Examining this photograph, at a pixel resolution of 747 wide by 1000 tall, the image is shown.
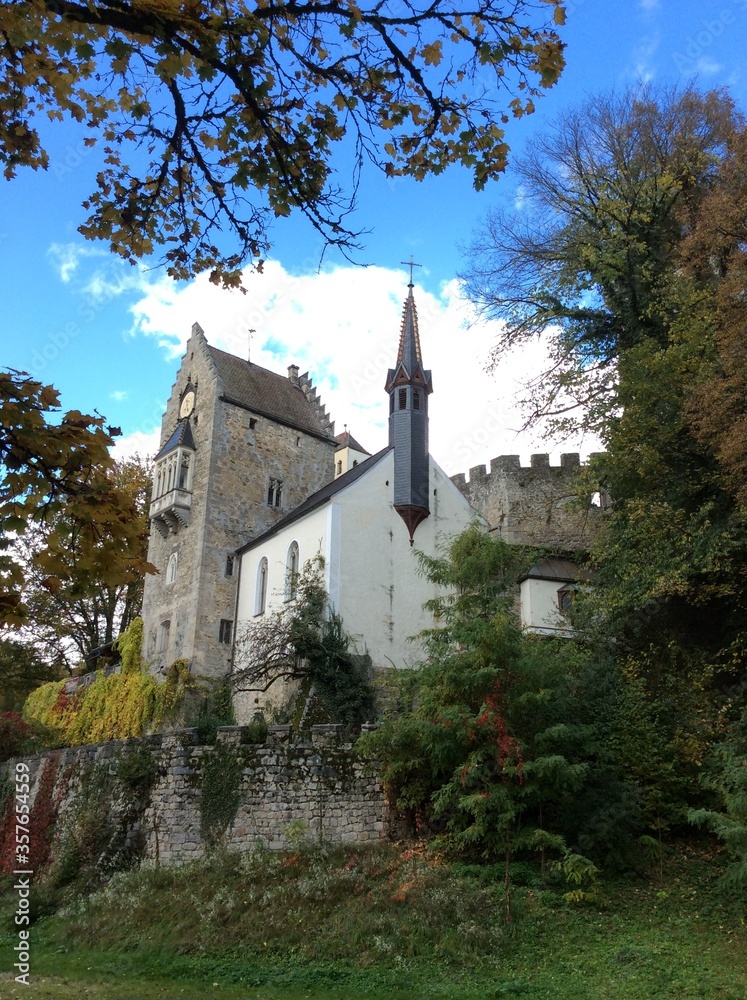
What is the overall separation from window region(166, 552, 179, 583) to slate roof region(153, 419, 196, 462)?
13.5ft

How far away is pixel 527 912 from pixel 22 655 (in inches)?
1260

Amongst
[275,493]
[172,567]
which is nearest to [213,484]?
[275,493]

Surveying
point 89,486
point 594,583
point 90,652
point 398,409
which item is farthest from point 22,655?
point 89,486

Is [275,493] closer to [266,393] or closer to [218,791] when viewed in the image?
[266,393]

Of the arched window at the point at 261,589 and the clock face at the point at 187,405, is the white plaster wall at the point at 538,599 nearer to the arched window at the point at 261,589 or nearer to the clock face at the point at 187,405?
the arched window at the point at 261,589

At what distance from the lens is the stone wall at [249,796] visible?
1603 cm

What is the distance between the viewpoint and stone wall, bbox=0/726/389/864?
52.6 ft

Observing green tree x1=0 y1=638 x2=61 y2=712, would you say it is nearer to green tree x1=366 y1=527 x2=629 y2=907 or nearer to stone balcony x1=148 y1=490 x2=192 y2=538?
stone balcony x1=148 y1=490 x2=192 y2=538

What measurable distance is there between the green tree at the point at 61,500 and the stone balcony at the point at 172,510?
1024 inches

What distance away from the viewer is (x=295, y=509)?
106ft

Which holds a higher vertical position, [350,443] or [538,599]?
[350,443]

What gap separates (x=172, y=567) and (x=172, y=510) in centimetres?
215

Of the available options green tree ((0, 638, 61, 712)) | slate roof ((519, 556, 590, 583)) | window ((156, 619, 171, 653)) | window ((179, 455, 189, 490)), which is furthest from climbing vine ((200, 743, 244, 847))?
green tree ((0, 638, 61, 712))

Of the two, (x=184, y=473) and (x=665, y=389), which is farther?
(x=184, y=473)
